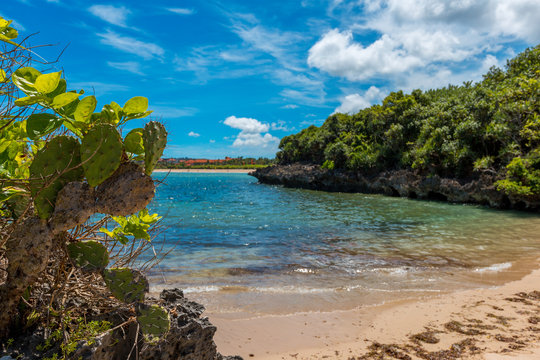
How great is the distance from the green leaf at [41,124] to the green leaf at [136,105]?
344mm

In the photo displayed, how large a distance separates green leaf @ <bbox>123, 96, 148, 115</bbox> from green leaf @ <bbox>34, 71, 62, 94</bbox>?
1.15ft

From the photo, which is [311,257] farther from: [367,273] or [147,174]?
[147,174]

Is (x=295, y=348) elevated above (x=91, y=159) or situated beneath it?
situated beneath

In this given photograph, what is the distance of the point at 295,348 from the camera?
439 centimetres

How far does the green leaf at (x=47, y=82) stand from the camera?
5.17ft

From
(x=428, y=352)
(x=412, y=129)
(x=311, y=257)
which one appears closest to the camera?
(x=428, y=352)

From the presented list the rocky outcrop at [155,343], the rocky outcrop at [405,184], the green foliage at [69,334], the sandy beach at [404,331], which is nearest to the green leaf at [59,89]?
the green foliage at [69,334]

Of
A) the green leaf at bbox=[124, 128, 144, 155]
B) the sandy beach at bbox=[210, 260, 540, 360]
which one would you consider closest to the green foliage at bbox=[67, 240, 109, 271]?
the green leaf at bbox=[124, 128, 144, 155]

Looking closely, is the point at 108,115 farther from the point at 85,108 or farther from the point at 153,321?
→ the point at 153,321

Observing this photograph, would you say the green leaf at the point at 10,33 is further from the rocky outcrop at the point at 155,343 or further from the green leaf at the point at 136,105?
the rocky outcrop at the point at 155,343

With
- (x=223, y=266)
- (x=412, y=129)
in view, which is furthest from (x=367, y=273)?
(x=412, y=129)

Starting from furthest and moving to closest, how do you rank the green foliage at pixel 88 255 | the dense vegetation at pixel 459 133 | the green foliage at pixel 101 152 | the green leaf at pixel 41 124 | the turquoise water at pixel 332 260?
the dense vegetation at pixel 459 133 < the turquoise water at pixel 332 260 < the green foliage at pixel 88 255 < the green foliage at pixel 101 152 < the green leaf at pixel 41 124

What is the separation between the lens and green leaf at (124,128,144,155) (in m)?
1.90

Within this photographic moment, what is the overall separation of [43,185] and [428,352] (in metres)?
4.58
